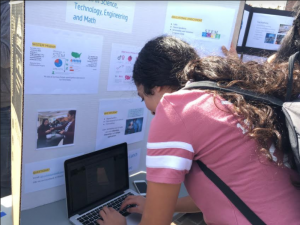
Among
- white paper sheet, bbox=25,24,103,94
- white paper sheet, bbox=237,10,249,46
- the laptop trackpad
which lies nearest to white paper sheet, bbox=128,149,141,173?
the laptop trackpad

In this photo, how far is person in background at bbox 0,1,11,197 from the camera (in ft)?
6.35

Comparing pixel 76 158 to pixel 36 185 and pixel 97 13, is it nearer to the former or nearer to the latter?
pixel 36 185

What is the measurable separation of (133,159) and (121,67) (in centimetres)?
55

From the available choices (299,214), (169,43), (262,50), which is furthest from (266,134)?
(262,50)

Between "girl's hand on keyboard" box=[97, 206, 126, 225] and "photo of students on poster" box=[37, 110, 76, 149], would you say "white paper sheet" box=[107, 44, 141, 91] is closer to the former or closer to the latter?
"photo of students on poster" box=[37, 110, 76, 149]

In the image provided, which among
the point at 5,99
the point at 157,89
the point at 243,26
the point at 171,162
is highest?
the point at 243,26

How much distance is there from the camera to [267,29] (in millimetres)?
1697

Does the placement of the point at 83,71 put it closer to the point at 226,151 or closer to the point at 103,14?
the point at 103,14

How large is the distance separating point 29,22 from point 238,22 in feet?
3.58

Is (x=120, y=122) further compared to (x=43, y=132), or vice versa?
(x=120, y=122)

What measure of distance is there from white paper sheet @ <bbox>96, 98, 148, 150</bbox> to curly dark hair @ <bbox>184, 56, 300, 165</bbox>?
1.78 ft

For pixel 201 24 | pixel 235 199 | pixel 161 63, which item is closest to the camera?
pixel 235 199

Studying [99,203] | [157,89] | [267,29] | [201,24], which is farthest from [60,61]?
[267,29]

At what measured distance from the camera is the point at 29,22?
928mm
